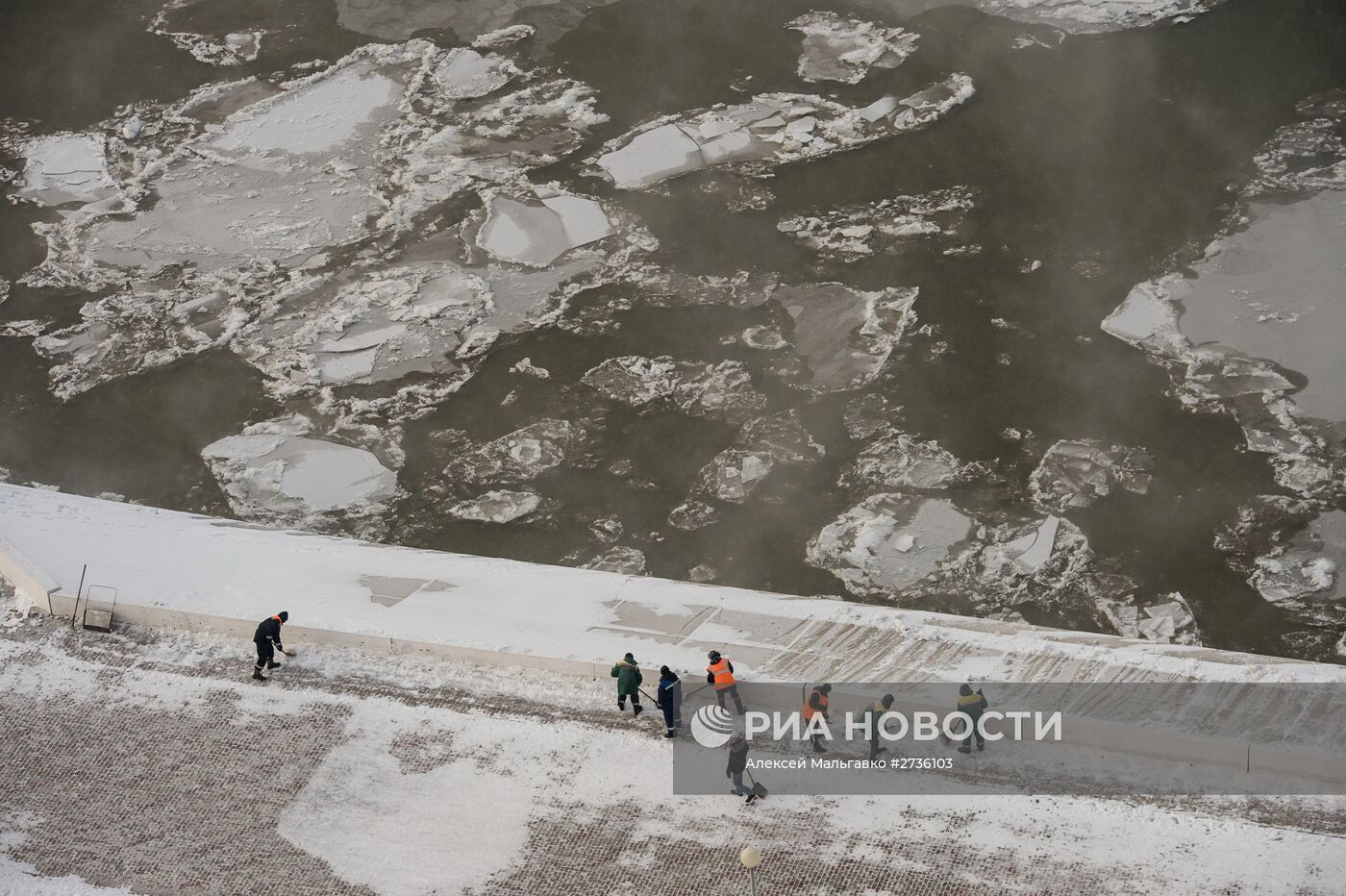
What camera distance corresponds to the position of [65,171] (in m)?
18.8

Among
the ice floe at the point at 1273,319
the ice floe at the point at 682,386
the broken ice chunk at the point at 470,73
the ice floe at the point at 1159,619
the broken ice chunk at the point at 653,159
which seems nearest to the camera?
the ice floe at the point at 1159,619

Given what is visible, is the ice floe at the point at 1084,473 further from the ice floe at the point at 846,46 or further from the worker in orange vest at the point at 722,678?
the ice floe at the point at 846,46

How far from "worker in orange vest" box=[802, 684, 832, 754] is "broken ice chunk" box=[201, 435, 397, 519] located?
6.34m

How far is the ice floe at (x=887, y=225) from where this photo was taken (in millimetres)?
15758

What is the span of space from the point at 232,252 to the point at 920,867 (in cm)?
1229

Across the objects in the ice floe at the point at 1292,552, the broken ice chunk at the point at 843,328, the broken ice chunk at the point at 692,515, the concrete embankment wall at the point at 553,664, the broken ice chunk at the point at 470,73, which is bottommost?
the ice floe at the point at 1292,552

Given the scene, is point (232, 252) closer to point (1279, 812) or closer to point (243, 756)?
point (243, 756)

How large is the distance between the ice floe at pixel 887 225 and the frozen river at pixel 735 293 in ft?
0.16

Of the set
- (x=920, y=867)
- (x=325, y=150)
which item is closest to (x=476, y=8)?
(x=325, y=150)

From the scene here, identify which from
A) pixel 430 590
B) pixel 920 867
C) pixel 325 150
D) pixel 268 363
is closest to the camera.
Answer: pixel 920 867

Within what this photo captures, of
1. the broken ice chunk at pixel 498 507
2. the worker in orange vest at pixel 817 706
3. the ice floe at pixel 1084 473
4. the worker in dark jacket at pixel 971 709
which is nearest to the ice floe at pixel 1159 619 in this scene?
the ice floe at pixel 1084 473

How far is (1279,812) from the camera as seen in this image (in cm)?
809

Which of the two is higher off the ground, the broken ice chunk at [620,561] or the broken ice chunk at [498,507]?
the broken ice chunk at [498,507]

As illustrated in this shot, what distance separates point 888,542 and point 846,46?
8998mm
